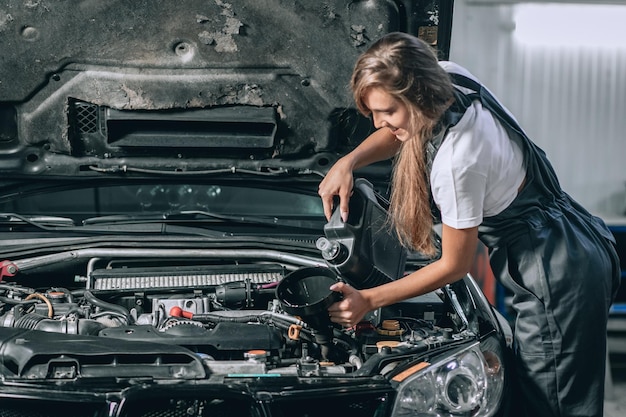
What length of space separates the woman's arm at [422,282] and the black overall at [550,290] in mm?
208

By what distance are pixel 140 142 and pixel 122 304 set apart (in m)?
0.68

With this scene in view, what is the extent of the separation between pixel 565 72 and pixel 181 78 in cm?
462

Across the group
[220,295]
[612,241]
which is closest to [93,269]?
[220,295]

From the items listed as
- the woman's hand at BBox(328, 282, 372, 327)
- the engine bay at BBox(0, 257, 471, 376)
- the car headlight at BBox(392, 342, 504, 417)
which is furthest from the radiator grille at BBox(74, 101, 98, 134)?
the car headlight at BBox(392, 342, 504, 417)

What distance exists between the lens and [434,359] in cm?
218

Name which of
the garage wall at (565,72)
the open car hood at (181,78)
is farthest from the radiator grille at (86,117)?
the garage wall at (565,72)

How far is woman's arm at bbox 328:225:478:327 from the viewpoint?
2.05 m

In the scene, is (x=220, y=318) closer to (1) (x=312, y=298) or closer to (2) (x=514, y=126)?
(1) (x=312, y=298)

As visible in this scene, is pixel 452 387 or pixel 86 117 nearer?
pixel 452 387

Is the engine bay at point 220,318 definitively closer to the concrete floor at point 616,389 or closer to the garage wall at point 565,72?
the concrete floor at point 616,389

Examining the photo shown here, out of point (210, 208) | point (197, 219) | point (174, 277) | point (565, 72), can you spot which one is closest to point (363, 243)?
point (174, 277)

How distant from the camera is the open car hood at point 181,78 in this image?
2877mm

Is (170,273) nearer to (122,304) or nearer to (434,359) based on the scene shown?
(122,304)

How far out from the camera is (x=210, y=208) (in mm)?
3146
